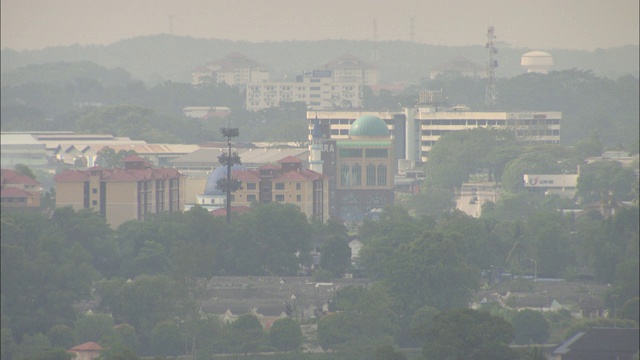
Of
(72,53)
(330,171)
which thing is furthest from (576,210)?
(72,53)

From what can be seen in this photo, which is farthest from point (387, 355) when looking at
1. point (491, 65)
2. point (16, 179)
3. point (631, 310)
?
point (491, 65)

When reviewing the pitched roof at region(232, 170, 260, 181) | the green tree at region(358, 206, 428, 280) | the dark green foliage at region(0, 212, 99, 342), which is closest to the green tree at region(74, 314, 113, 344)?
the dark green foliage at region(0, 212, 99, 342)

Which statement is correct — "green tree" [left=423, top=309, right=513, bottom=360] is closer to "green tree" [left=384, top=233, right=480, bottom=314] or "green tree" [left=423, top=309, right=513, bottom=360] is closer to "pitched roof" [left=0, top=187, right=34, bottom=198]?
"green tree" [left=384, top=233, right=480, bottom=314]

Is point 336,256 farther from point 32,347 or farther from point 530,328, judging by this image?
point 32,347

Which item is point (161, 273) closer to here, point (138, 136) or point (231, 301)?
point (231, 301)

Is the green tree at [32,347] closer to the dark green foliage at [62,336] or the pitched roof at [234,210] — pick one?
the dark green foliage at [62,336]
